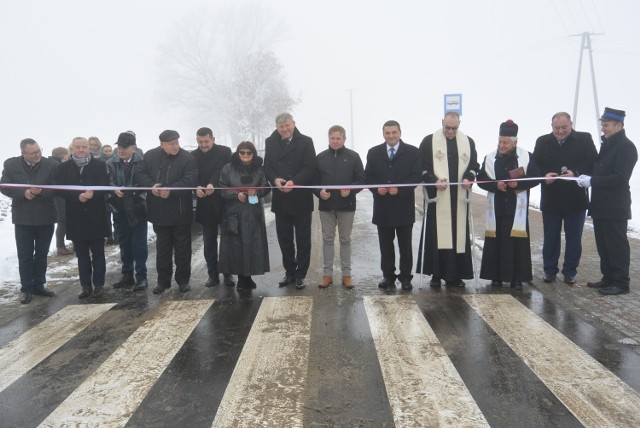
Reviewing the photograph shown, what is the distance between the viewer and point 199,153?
6.89 metres

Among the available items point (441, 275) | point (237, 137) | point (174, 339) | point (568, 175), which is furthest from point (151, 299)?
point (237, 137)

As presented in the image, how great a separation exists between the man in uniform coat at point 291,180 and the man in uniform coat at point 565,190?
2.97 m

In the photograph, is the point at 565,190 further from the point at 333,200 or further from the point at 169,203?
the point at 169,203

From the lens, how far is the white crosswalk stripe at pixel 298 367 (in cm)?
331

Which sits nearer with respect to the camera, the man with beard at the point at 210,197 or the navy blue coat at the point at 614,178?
the navy blue coat at the point at 614,178

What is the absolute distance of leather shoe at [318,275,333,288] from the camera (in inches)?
Result: 252

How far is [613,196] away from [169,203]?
531cm

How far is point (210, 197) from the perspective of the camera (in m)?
6.74

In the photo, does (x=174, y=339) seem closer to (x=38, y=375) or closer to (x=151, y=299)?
(x=38, y=375)

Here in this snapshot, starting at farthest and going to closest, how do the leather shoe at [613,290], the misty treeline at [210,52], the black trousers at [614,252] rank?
the misty treeline at [210,52]
the black trousers at [614,252]
the leather shoe at [613,290]

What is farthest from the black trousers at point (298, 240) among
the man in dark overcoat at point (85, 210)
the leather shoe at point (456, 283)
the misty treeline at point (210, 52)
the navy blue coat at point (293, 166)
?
the misty treeline at point (210, 52)

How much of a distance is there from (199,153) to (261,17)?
5697 cm

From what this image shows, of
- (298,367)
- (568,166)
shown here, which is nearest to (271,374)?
(298,367)

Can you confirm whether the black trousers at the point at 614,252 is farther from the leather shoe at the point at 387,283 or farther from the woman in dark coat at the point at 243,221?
the woman in dark coat at the point at 243,221
